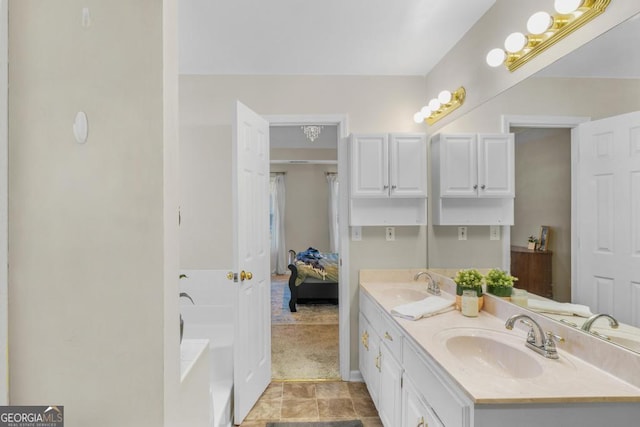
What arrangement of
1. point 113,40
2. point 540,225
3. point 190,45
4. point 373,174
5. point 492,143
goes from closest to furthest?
point 113,40 → point 540,225 → point 492,143 → point 190,45 → point 373,174

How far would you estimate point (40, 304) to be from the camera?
2.54 feet

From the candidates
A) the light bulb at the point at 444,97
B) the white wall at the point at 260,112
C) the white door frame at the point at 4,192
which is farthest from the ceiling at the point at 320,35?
the white door frame at the point at 4,192

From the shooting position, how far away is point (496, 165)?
5.93ft

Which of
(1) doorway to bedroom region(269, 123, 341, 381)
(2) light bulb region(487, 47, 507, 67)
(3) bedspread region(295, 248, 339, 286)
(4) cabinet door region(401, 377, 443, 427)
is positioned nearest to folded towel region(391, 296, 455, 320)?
(4) cabinet door region(401, 377, 443, 427)

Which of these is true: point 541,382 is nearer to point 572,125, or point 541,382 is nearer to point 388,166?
point 572,125

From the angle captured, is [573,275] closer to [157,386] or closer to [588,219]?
[588,219]

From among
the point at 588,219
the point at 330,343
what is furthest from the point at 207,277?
the point at 588,219

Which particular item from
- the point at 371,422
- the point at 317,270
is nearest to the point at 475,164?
the point at 371,422

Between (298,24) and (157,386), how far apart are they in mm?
1977

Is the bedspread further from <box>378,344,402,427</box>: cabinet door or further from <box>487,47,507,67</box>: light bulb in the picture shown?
<box>487,47,507,67</box>: light bulb

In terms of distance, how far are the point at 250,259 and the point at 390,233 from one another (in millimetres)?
1155

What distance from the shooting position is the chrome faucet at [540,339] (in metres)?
1.22

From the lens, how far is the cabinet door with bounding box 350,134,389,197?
2420 millimetres

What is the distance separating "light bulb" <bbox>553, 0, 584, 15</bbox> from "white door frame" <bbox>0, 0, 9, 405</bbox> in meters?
1.77
